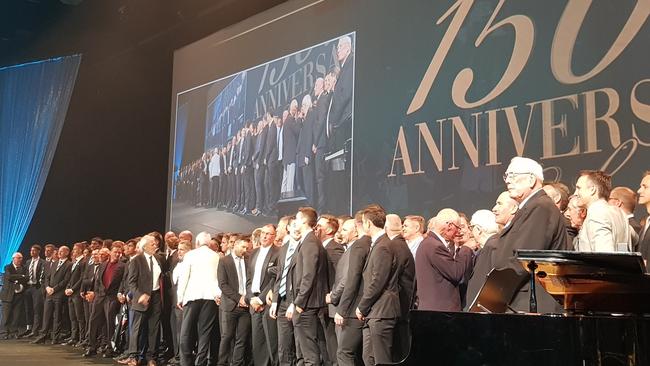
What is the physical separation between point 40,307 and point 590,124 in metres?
11.6

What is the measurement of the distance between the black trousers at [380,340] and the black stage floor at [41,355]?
5382 millimetres

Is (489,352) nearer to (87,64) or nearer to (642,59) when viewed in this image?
(642,59)

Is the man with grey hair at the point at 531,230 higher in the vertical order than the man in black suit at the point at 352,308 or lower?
higher

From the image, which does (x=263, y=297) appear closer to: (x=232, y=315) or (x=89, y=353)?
(x=232, y=315)

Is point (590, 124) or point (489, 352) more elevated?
point (590, 124)

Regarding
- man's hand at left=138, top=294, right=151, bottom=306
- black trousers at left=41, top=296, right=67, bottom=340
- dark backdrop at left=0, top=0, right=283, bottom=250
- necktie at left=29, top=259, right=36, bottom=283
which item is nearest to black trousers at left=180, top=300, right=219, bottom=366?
man's hand at left=138, top=294, right=151, bottom=306

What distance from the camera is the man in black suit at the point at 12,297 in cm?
1459

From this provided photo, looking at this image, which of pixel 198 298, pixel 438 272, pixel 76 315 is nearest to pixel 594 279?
pixel 438 272

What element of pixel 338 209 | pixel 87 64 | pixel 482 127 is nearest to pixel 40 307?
pixel 87 64

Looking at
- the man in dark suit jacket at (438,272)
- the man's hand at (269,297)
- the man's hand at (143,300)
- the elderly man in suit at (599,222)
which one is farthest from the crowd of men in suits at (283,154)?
the elderly man in suit at (599,222)

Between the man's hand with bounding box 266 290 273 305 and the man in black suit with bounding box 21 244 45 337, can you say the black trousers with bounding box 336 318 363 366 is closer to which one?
the man's hand with bounding box 266 290 273 305

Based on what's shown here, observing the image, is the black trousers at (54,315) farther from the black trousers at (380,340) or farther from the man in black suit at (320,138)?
the black trousers at (380,340)

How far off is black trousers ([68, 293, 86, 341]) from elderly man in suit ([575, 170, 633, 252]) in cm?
1039

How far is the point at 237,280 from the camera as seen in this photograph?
A: 8664 millimetres
